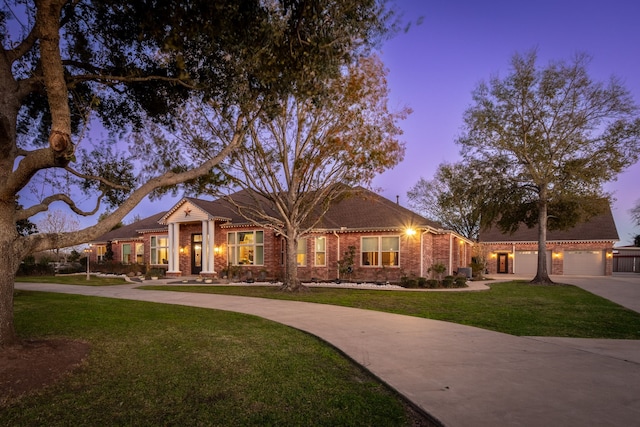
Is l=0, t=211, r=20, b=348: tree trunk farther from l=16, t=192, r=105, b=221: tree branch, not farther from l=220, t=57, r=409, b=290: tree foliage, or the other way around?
l=220, t=57, r=409, b=290: tree foliage

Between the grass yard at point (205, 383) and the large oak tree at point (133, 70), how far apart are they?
1.90m

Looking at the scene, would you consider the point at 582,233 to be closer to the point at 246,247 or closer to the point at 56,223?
the point at 246,247

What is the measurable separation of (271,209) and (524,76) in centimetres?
1663

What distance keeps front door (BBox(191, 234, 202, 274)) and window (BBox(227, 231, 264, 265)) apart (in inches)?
104

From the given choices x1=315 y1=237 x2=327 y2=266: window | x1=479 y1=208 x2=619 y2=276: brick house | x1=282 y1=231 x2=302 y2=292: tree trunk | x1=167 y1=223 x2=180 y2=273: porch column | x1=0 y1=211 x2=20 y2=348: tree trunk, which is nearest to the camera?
x1=0 y1=211 x2=20 y2=348: tree trunk

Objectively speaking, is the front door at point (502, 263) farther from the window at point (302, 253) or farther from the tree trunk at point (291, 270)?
the tree trunk at point (291, 270)

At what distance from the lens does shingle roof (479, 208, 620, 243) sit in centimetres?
3122

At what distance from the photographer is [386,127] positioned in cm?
1528

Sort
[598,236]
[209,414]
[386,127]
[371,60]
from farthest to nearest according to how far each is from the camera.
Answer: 1. [598,236]
2. [386,127]
3. [371,60]
4. [209,414]

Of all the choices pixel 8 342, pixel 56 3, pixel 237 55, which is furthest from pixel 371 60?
pixel 8 342

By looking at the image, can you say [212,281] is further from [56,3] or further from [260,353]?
[56,3]

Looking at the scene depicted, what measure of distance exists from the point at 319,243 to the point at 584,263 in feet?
78.8

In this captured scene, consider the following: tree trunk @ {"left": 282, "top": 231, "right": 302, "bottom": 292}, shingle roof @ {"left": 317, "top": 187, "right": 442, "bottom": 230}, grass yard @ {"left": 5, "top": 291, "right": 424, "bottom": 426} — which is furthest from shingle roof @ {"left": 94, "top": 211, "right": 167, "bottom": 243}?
grass yard @ {"left": 5, "top": 291, "right": 424, "bottom": 426}

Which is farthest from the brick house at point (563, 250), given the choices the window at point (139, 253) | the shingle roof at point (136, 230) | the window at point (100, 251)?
the window at point (100, 251)
